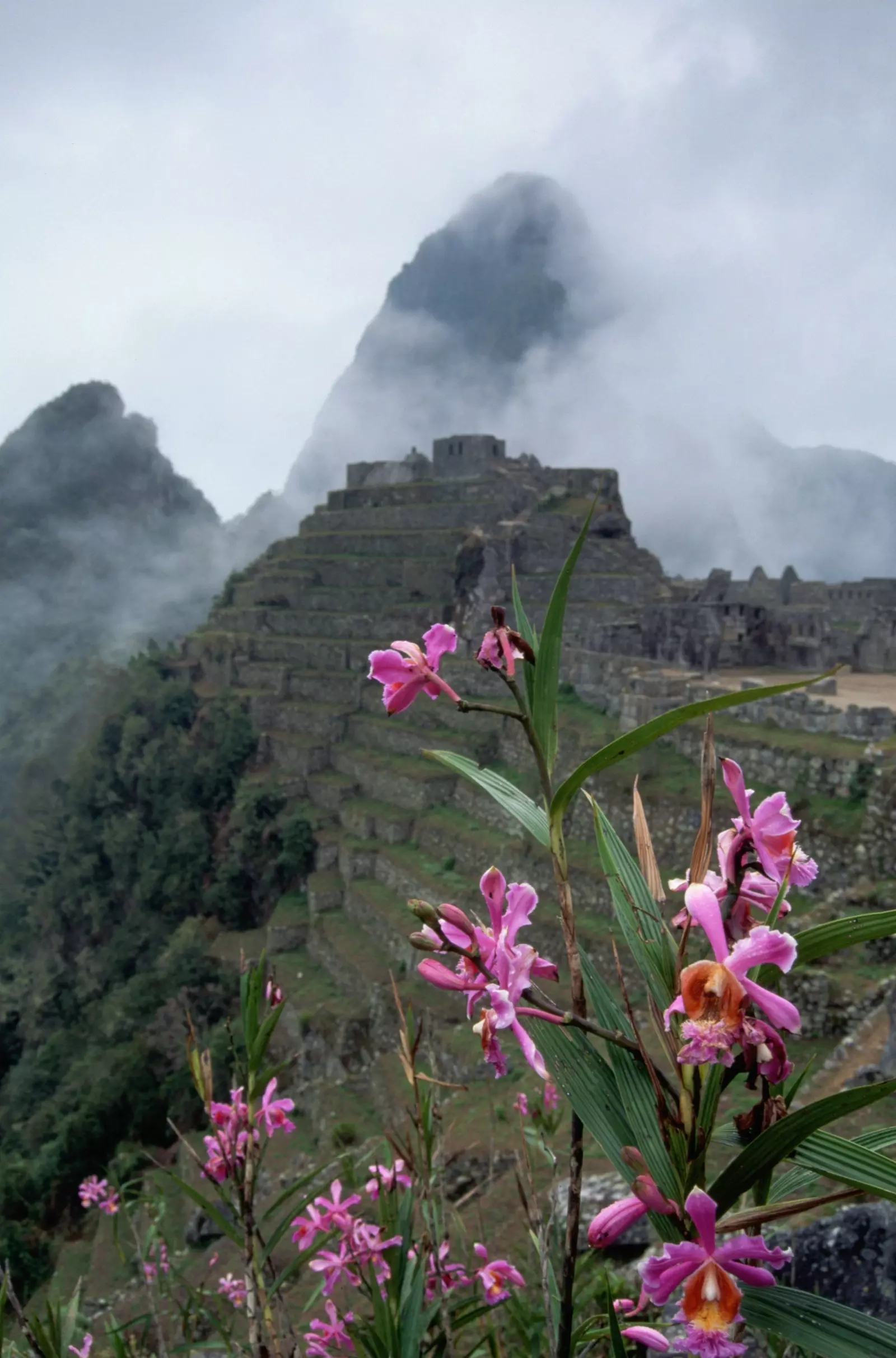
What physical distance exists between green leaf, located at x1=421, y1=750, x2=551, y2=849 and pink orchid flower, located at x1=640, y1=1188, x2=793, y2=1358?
0.36 m

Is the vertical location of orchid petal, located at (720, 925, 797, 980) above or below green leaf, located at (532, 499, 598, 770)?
below

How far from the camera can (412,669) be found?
3.45ft

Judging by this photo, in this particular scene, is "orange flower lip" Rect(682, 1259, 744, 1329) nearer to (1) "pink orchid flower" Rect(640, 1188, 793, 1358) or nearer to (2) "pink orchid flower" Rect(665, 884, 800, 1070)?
(1) "pink orchid flower" Rect(640, 1188, 793, 1358)

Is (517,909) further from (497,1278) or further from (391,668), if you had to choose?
(497,1278)

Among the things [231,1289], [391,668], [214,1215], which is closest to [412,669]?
[391,668]

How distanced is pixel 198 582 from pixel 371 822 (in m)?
38.4

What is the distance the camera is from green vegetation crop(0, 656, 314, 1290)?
40.4ft

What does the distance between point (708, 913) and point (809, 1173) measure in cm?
39

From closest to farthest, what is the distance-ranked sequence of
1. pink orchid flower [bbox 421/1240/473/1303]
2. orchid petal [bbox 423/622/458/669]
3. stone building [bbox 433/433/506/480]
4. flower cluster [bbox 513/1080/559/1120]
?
orchid petal [bbox 423/622/458/669] → pink orchid flower [bbox 421/1240/473/1303] → flower cluster [bbox 513/1080/559/1120] → stone building [bbox 433/433/506/480]

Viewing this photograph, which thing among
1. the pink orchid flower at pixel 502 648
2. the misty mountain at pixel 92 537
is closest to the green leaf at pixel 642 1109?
the pink orchid flower at pixel 502 648

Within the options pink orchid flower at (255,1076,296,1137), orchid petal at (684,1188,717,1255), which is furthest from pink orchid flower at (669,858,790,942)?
pink orchid flower at (255,1076,296,1137)

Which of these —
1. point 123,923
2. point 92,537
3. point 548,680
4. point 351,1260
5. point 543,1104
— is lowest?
point 123,923

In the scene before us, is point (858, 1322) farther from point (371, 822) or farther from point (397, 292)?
point (397, 292)

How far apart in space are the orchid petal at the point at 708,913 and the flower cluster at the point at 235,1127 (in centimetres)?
106
